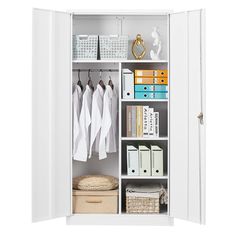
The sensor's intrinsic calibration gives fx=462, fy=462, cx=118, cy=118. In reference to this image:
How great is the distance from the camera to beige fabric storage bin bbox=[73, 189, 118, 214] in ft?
15.4

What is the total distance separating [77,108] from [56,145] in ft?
1.65

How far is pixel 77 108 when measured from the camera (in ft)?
15.6

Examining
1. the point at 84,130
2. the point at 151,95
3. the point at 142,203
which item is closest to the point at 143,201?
the point at 142,203

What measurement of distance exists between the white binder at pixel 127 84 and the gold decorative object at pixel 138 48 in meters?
0.27

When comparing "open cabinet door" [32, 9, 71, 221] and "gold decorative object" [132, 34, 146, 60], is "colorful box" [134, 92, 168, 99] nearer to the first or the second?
"gold decorative object" [132, 34, 146, 60]

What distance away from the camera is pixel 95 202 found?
473cm

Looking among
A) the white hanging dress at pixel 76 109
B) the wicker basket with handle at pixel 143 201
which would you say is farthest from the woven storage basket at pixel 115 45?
the wicker basket with handle at pixel 143 201

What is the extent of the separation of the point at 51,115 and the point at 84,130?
17.4 inches

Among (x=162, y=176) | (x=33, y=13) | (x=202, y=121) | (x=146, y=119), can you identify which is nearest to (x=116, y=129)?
(x=146, y=119)

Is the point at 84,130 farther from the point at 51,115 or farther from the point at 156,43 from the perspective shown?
Answer: the point at 156,43

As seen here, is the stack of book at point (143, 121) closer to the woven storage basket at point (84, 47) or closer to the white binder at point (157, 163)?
the white binder at point (157, 163)

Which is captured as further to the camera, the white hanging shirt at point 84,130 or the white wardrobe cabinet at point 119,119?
the white hanging shirt at point 84,130

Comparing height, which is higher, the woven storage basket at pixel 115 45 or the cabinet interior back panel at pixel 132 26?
the cabinet interior back panel at pixel 132 26

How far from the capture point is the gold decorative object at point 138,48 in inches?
195
